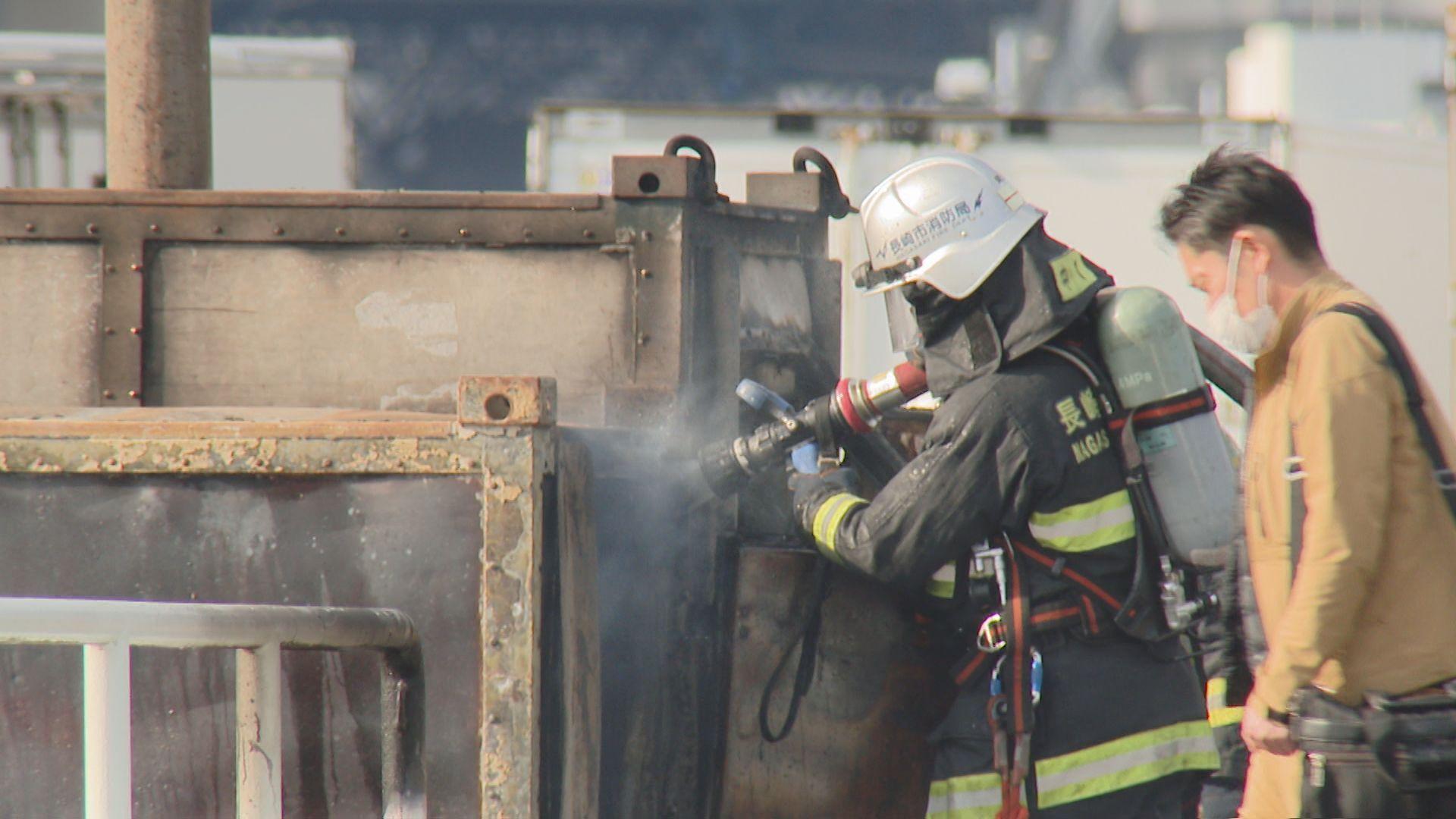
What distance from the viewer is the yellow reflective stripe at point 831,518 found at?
3.31 m

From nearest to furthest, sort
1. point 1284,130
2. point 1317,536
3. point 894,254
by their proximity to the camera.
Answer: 1. point 1317,536
2. point 894,254
3. point 1284,130

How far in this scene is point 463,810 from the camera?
273 cm

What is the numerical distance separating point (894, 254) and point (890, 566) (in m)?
0.67

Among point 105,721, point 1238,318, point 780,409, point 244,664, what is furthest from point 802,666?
point 105,721

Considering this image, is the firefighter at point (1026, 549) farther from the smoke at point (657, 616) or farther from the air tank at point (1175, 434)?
the smoke at point (657, 616)

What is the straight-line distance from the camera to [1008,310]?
11.0ft

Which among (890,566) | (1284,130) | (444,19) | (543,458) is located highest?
(444,19)

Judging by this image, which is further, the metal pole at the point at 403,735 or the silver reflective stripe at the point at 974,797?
the silver reflective stripe at the point at 974,797

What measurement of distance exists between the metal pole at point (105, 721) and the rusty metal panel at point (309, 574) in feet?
1.99

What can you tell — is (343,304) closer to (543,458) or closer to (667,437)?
(667,437)

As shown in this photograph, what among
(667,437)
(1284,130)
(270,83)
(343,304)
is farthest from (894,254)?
(1284,130)

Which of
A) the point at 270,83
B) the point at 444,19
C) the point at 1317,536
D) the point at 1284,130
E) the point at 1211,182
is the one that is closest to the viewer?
the point at 1317,536

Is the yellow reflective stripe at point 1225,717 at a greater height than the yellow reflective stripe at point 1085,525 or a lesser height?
lesser

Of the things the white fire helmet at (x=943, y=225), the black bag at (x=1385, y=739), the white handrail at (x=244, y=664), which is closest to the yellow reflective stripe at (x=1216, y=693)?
the black bag at (x=1385, y=739)
